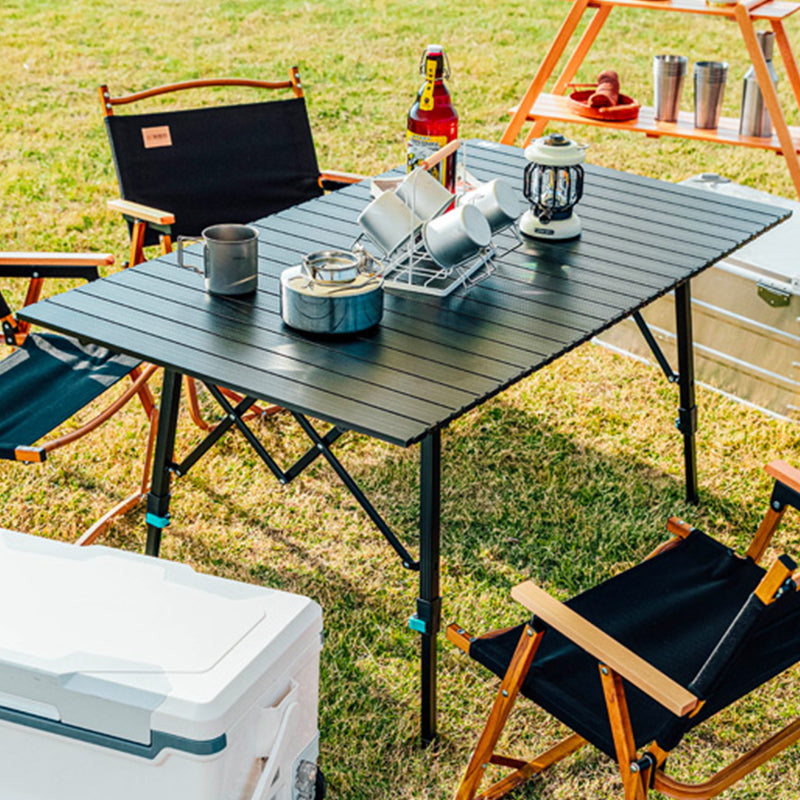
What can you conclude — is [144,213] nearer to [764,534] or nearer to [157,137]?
[157,137]

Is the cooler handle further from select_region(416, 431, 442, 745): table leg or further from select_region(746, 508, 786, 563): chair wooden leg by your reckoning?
select_region(746, 508, 786, 563): chair wooden leg

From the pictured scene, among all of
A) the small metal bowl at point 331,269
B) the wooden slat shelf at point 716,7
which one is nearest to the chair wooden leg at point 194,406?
the small metal bowl at point 331,269

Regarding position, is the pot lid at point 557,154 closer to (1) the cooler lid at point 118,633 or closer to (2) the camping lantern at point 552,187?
(2) the camping lantern at point 552,187

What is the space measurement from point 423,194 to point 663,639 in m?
1.11

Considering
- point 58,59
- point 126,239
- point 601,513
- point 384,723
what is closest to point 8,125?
point 58,59

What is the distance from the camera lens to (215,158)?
393 cm

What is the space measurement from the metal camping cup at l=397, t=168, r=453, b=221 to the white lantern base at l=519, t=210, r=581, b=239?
0.33 metres

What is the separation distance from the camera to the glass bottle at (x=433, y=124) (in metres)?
2.85

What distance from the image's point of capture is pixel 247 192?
13.1 ft

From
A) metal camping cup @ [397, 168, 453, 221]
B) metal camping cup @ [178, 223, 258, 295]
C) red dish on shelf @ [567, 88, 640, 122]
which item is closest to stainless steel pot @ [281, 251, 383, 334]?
metal camping cup @ [178, 223, 258, 295]

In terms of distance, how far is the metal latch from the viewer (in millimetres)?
3680

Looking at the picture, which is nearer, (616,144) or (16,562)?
(16,562)

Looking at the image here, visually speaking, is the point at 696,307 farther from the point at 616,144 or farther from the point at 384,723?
the point at 616,144

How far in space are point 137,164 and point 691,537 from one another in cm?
218
